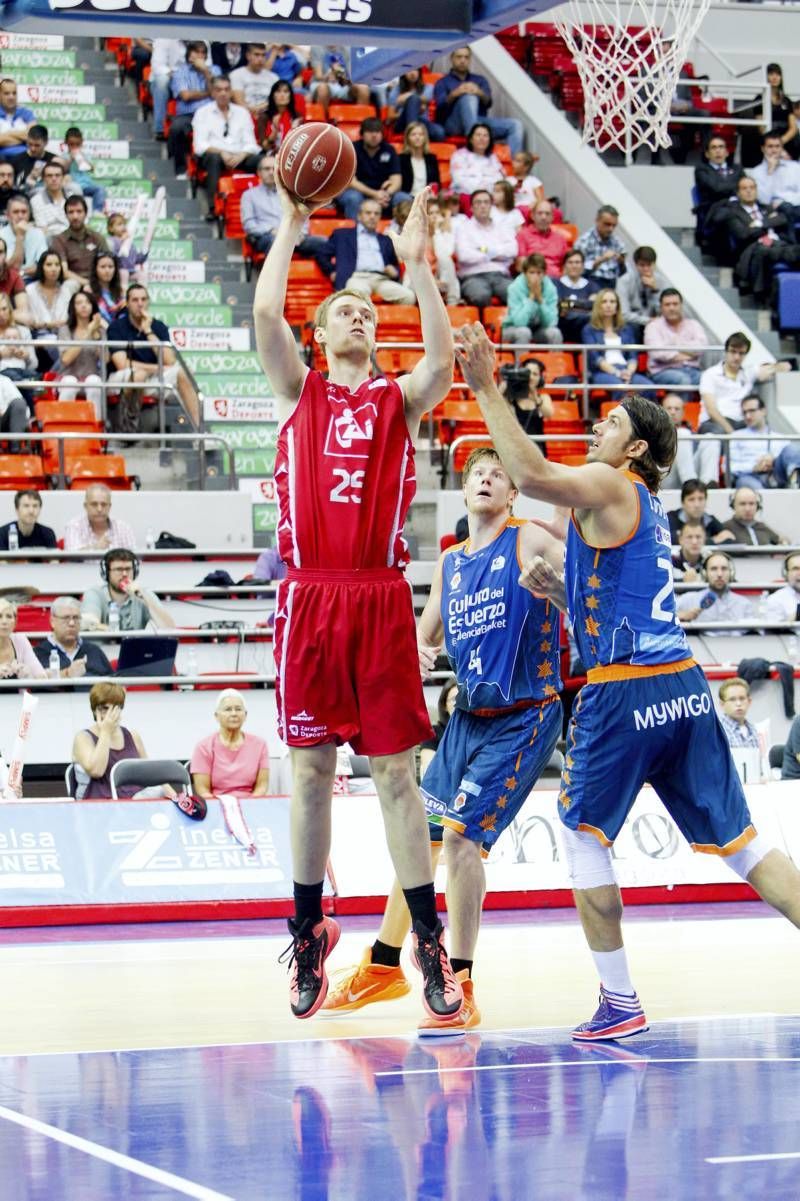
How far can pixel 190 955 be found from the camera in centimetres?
910

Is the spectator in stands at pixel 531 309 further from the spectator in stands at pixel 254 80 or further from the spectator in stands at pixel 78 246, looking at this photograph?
the spectator in stands at pixel 254 80

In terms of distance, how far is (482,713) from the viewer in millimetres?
6973

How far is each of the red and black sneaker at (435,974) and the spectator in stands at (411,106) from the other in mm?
15201

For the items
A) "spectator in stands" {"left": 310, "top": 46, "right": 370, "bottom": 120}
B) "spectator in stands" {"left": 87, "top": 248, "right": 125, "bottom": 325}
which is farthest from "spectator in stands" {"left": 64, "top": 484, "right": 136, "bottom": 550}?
"spectator in stands" {"left": 310, "top": 46, "right": 370, "bottom": 120}

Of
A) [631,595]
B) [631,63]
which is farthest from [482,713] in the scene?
[631,63]

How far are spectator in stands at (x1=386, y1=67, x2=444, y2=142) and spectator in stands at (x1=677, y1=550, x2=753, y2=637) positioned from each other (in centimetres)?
780

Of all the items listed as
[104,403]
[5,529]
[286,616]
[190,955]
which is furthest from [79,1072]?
[104,403]

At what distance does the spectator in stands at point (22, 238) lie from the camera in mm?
17234

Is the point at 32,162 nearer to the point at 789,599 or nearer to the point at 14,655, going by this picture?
the point at 14,655

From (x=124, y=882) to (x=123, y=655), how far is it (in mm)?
2652

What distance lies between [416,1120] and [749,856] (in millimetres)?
1714

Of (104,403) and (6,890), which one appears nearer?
(6,890)

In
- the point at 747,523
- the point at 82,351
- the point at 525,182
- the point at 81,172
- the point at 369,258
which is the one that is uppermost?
the point at 81,172

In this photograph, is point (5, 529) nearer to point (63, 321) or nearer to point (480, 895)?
point (63, 321)
